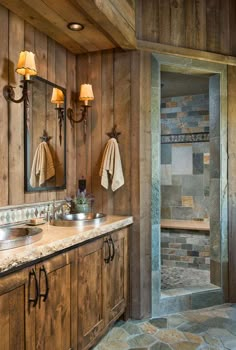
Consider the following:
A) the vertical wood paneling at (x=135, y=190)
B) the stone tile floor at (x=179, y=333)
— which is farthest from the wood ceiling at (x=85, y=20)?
the stone tile floor at (x=179, y=333)

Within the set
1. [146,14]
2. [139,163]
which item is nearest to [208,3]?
[146,14]

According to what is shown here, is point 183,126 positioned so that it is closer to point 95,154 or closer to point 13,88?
point 95,154

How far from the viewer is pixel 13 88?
2.22 m

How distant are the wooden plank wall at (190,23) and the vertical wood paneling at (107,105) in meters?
0.35

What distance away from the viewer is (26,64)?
6.77ft

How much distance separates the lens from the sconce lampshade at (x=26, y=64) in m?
2.07

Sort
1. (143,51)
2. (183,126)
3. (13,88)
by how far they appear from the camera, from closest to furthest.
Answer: (13,88)
(143,51)
(183,126)

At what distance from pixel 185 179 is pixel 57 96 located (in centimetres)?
252

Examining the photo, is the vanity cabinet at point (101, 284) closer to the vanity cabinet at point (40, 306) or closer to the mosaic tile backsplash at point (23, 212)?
the vanity cabinet at point (40, 306)

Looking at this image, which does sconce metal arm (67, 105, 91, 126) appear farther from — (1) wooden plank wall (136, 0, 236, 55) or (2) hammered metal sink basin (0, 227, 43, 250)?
(2) hammered metal sink basin (0, 227, 43, 250)

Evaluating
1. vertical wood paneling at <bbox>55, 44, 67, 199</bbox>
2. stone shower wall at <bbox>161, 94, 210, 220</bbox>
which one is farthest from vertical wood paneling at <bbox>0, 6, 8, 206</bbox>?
stone shower wall at <bbox>161, 94, 210, 220</bbox>

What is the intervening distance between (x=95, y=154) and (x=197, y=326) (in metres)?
1.74

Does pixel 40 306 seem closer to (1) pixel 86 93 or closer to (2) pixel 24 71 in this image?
(2) pixel 24 71

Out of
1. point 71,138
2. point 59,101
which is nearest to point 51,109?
point 59,101
